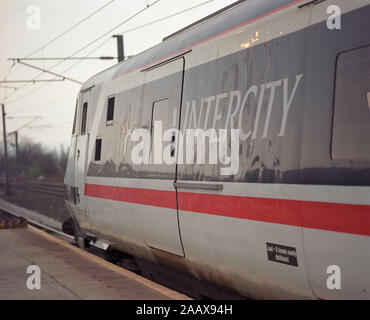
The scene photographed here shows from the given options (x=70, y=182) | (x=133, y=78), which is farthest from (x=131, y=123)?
(x=70, y=182)

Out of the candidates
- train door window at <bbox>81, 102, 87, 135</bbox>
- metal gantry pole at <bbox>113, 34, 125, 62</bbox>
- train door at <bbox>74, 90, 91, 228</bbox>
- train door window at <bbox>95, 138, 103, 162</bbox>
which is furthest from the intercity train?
metal gantry pole at <bbox>113, 34, 125, 62</bbox>

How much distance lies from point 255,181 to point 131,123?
11.6ft

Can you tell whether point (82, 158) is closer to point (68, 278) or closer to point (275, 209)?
point (68, 278)

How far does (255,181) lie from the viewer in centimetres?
547

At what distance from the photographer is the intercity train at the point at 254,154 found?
4461 mm

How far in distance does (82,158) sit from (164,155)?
12.7ft

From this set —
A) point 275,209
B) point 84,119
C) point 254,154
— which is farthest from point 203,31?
point 84,119

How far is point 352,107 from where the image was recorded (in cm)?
451

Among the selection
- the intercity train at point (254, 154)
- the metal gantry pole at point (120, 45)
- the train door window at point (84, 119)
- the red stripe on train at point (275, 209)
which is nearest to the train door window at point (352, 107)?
the intercity train at point (254, 154)

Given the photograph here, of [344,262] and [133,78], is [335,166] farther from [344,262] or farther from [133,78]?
[133,78]

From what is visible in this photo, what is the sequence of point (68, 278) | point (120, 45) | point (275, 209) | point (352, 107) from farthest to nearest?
1. point (120, 45)
2. point (68, 278)
3. point (275, 209)
4. point (352, 107)

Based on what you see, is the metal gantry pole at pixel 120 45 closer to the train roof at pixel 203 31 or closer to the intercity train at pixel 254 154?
the train roof at pixel 203 31

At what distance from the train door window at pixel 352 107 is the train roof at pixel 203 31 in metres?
1.13

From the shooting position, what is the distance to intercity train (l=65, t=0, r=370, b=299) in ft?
14.6
